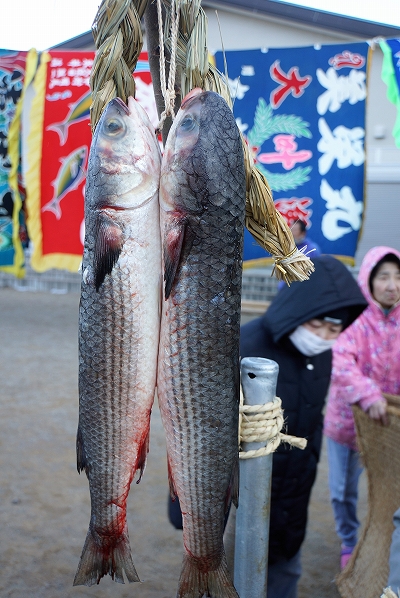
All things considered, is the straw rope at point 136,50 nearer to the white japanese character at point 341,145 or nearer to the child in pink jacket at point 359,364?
the child in pink jacket at point 359,364

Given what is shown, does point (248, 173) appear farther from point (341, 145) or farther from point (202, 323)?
point (341, 145)

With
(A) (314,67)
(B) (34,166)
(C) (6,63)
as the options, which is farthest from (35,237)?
(A) (314,67)

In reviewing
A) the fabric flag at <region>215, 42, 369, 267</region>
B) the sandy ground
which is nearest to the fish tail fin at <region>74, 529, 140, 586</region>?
the sandy ground

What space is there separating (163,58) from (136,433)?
0.76m

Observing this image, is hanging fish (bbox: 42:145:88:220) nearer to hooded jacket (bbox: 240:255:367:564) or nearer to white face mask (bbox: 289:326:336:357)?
hooded jacket (bbox: 240:255:367:564)

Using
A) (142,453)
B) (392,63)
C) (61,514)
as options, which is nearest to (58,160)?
(392,63)

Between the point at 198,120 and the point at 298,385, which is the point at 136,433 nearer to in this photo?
the point at 198,120

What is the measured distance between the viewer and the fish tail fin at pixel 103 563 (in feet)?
3.50

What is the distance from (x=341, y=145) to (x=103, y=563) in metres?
4.67

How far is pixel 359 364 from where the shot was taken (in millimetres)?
3309

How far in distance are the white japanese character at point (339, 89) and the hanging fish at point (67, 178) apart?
7.67ft

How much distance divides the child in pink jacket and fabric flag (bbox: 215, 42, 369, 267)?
1780 millimetres

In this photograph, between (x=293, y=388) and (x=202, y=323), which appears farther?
(x=293, y=388)

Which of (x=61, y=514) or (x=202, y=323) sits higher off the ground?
(x=202, y=323)
